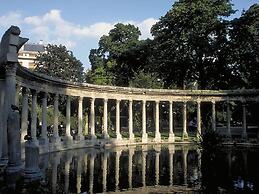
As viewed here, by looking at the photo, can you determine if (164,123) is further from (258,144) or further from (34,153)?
(34,153)

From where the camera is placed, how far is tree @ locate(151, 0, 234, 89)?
7050 centimetres

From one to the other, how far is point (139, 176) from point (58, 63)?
210 ft

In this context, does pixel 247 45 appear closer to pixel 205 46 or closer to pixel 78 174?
pixel 205 46

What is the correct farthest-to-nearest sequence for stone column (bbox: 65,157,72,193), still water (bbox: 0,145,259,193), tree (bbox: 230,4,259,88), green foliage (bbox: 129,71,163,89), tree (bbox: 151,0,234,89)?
green foliage (bbox: 129,71,163,89) → tree (bbox: 151,0,234,89) → tree (bbox: 230,4,259,88) → stone column (bbox: 65,157,72,193) → still water (bbox: 0,145,259,193)

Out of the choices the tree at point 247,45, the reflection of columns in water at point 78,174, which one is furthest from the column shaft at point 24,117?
the tree at point 247,45

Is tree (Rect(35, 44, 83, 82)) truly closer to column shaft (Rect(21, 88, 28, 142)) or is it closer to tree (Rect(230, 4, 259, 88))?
tree (Rect(230, 4, 259, 88))

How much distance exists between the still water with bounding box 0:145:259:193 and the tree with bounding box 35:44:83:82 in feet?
168

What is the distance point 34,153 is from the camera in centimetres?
2127

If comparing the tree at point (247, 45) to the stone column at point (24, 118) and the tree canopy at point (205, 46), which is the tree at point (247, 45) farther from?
the stone column at point (24, 118)

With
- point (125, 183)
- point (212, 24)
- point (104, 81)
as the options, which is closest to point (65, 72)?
point (104, 81)

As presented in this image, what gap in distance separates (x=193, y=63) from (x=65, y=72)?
101 feet

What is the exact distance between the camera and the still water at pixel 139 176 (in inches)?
838

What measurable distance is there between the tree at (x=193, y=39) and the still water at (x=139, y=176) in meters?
37.5

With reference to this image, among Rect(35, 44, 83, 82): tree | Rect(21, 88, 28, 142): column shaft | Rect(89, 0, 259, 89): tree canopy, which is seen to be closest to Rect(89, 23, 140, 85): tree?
Rect(35, 44, 83, 82): tree
